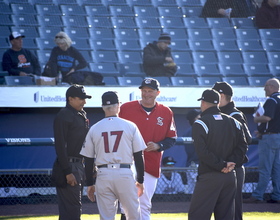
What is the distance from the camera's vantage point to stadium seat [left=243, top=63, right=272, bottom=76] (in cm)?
1317

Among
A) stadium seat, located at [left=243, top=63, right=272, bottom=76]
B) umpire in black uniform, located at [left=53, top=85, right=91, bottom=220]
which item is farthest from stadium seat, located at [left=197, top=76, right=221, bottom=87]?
umpire in black uniform, located at [left=53, top=85, right=91, bottom=220]

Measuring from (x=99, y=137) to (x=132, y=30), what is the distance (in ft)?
27.3

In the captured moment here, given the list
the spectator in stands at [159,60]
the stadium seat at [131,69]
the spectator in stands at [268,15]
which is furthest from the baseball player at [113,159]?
the spectator in stands at [268,15]

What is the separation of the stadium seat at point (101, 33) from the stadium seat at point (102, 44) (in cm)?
12

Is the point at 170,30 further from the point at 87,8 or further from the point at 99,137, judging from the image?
the point at 99,137

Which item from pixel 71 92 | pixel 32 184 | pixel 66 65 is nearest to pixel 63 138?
pixel 71 92

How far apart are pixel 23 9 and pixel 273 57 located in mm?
5802

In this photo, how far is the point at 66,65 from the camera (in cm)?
1134

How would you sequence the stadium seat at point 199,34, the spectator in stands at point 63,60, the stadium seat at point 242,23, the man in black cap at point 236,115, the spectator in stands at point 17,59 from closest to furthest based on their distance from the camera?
the man in black cap at point 236,115 < the spectator in stands at point 17,59 < the spectator in stands at point 63,60 < the stadium seat at point 199,34 < the stadium seat at point 242,23

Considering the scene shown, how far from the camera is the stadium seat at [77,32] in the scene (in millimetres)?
13109

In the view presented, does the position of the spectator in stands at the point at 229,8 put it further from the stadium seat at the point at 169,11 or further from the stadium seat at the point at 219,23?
the stadium seat at the point at 169,11

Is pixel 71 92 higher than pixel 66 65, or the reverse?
pixel 66 65

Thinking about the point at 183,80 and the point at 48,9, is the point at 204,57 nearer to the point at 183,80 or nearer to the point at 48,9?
the point at 183,80

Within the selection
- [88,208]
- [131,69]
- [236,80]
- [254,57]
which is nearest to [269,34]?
[254,57]
